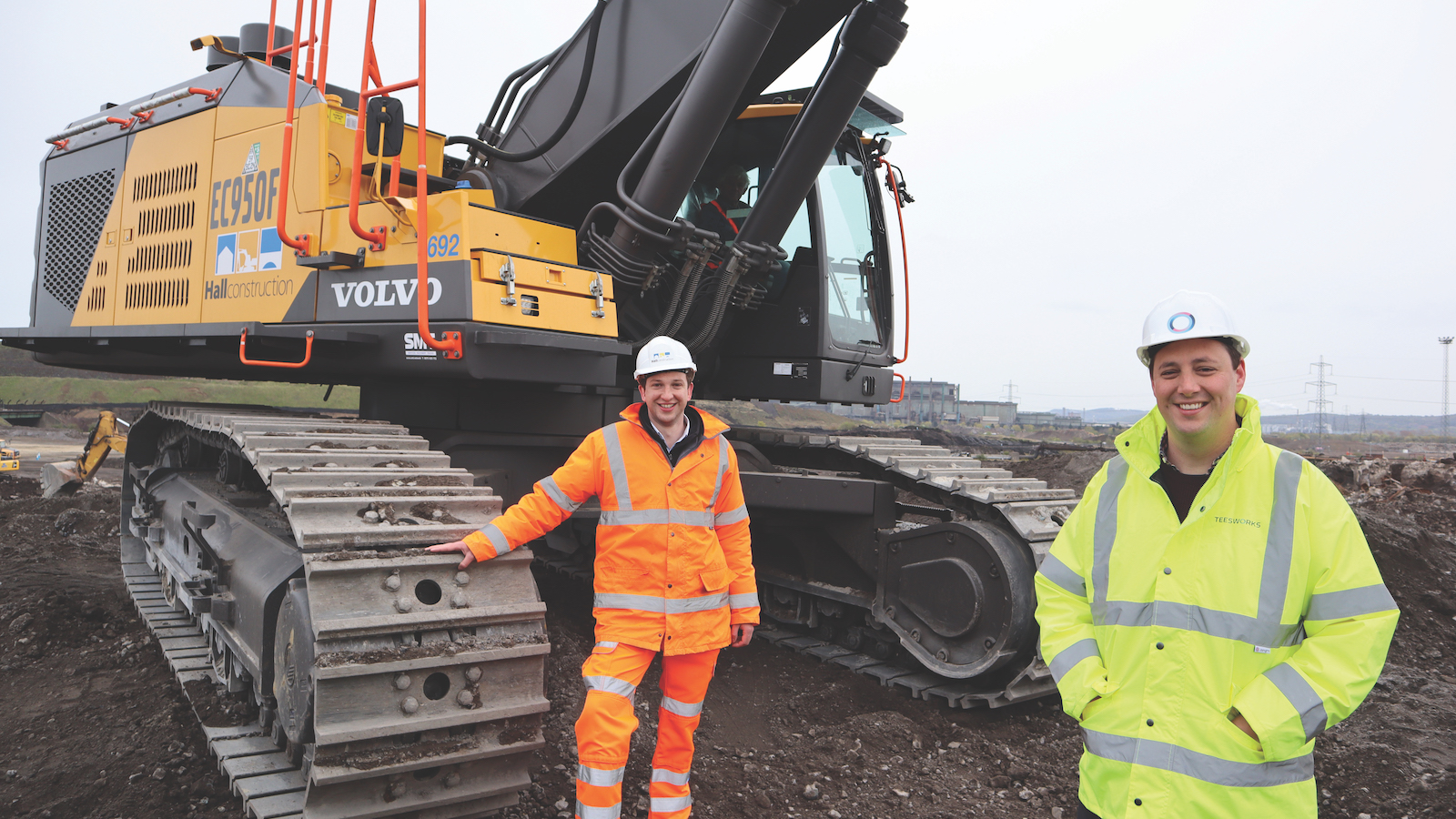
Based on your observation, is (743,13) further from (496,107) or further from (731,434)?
(731,434)

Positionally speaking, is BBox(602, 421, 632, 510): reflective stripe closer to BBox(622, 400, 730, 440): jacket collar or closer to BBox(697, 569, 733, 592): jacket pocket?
BBox(622, 400, 730, 440): jacket collar

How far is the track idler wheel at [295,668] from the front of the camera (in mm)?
2906

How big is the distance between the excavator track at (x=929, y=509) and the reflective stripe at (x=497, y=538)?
2.39 m

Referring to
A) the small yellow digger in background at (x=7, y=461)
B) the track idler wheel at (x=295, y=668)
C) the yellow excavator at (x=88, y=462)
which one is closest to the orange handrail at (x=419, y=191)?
the track idler wheel at (x=295, y=668)

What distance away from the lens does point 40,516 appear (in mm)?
9008

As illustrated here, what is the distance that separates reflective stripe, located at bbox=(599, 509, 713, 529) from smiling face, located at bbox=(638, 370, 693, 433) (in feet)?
1.01

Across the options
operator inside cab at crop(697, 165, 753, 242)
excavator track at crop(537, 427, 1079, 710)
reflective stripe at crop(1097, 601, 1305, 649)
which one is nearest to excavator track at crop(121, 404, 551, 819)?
reflective stripe at crop(1097, 601, 1305, 649)

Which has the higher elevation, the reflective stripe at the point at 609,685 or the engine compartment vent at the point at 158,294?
the engine compartment vent at the point at 158,294

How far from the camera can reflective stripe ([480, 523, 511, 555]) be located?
122 inches


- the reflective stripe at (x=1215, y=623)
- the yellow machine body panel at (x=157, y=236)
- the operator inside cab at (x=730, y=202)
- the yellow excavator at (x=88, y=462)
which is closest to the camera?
the reflective stripe at (x=1215, y=623)

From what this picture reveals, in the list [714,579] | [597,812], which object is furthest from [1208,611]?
[597,812]

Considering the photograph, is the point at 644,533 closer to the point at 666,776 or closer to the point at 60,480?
the point at 666,776

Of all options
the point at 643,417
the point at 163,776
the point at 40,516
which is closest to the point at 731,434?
the point at 643,417

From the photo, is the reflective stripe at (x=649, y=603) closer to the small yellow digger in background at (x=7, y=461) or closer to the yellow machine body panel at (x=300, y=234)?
the yellow machine body panel at (x=300, y=234)
